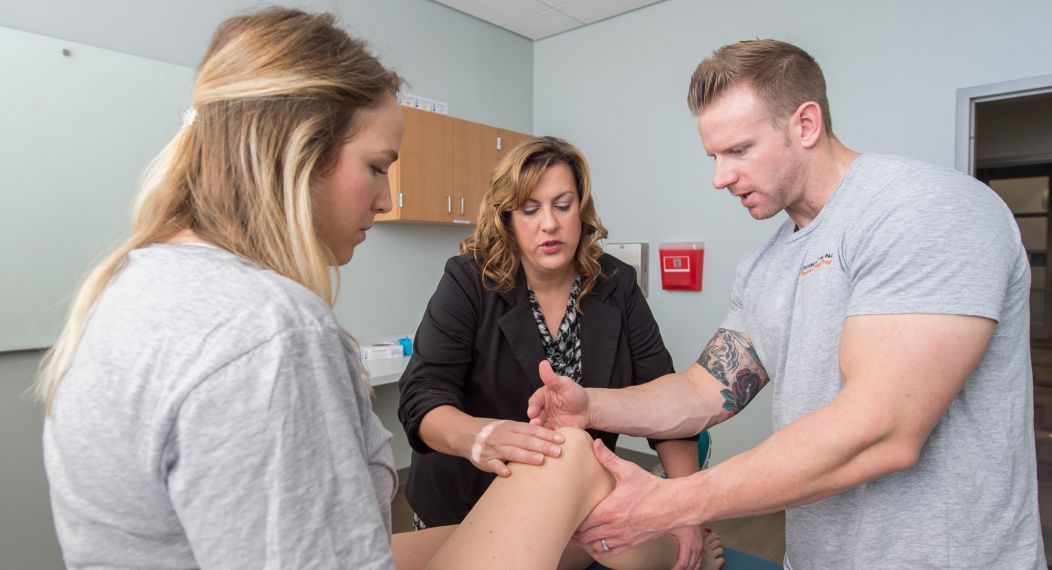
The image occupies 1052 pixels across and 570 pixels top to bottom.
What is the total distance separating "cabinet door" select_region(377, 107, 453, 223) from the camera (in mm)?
3365

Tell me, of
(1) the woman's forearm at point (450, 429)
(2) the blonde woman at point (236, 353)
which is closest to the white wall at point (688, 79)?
(1) the woman's forearm at point (450, 429)

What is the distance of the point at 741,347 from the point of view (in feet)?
4.50

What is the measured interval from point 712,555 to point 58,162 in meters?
2.71

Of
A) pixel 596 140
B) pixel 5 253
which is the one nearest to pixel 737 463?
pixel 5 253

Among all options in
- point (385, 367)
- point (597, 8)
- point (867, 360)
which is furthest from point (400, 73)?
point (867, 360)

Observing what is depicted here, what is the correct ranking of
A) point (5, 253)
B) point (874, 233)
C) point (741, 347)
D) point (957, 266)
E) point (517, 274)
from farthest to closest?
1. point (5, 253)
2. point (517, 274)
3. point (741, 347)
4. point (874, 233)
5. point (957, 266)

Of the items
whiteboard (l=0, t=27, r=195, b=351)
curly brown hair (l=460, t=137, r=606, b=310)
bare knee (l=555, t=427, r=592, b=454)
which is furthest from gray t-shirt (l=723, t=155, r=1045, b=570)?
whiteboard (l=0, t=27, r=195, b=351)

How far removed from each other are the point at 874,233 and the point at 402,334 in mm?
3148

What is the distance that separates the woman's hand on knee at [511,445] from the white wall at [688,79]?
2.59 meters

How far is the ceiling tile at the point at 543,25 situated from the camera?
4.13 metres

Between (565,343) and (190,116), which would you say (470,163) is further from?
(190,116)

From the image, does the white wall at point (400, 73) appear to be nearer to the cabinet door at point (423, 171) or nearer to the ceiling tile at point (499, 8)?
the ceiling tile at point (499, 8)

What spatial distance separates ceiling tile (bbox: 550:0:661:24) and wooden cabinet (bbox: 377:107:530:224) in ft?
3.06

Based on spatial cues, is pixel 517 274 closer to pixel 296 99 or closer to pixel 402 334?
pixel 296 99
